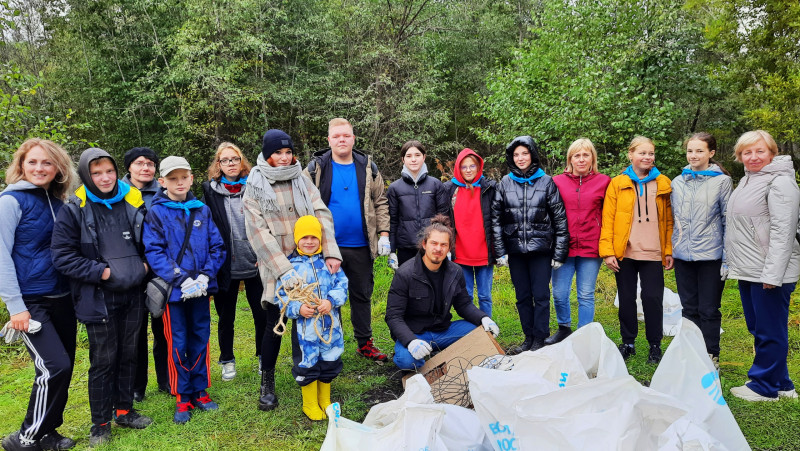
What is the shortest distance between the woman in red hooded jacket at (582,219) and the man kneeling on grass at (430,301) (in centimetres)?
106

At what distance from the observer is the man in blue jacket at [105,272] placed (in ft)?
9.30

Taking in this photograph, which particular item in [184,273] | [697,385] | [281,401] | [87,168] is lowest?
[281,401]

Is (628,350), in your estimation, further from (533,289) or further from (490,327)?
(490,327)

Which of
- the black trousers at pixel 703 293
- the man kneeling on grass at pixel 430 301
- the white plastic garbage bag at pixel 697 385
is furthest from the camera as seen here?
the black trousers at pixel 703 293

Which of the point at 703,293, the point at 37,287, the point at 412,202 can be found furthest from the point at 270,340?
the point at 703,293

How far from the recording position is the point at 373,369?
4.01 metres

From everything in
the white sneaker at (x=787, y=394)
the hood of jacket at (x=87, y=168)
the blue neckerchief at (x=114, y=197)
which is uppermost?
the hood of jacket at (x=87, y=168)

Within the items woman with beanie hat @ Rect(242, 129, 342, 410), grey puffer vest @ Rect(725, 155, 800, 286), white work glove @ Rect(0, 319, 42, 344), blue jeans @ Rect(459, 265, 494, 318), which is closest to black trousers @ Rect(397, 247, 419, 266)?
blue jeans @ Rect(459, 265, 494, 318)

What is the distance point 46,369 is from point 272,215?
1.54 meters

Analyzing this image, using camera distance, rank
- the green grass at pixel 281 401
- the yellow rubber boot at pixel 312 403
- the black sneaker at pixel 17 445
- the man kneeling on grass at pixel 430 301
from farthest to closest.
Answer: the man kneeling on grass at pixel 430 301, the yellow rubber boot at pixel 312 403, the green grass at pixel 281 401, the black sneaker at pixel 17 445

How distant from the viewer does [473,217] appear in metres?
4.24

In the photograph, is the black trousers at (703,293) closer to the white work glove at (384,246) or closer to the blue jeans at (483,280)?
the blue jeans at (483,280)

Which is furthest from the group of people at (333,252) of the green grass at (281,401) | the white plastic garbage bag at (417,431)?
the white plastic garbage bag at (417,431)

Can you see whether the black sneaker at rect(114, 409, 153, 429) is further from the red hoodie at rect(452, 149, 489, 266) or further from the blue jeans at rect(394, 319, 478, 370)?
the red hoodie at rect(452, 149, 489, 266)
